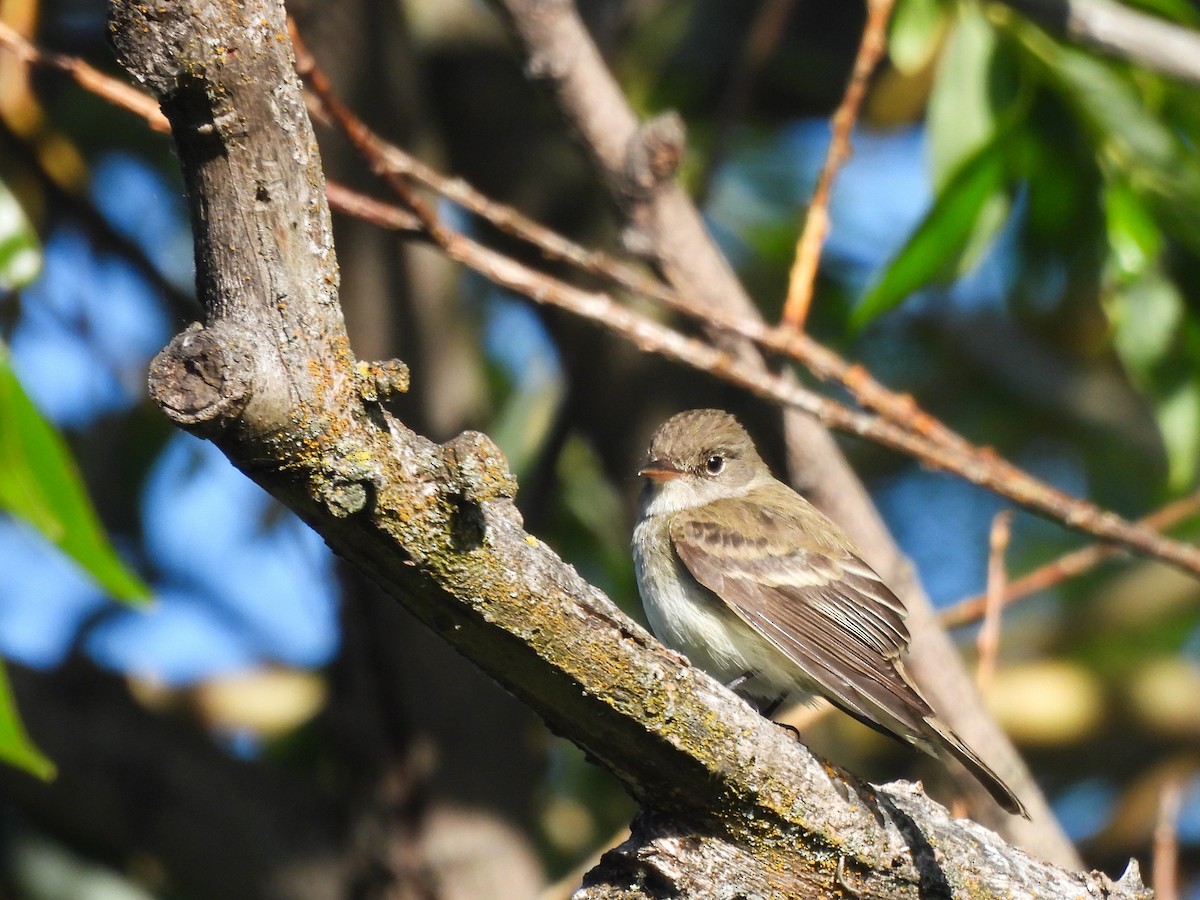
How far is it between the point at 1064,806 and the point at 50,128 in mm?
6089

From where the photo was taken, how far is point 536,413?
267 inches

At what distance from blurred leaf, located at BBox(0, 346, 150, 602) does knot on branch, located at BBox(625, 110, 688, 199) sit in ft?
5.79

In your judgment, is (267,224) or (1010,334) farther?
(1010,334)

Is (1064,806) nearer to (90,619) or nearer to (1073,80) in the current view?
(1073,80)

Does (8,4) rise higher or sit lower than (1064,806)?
lower

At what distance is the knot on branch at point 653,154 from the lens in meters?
3.99

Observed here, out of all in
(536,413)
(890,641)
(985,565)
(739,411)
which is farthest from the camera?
(985,565)

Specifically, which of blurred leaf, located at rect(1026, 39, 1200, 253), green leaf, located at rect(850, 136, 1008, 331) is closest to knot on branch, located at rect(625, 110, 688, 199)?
green leaf, located at rect(850, 136, 1008, 331)

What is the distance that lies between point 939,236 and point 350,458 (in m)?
2.86

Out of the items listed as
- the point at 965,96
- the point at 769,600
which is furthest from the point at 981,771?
the point at 965,96

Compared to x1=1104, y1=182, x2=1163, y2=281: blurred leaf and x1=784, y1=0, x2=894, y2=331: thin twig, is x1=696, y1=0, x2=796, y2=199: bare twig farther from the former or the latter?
x1=1104, y1=182, x2=1163, y2=281: blurred leaf

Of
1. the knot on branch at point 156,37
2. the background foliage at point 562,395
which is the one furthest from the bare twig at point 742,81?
the knot on branch at point 156,37

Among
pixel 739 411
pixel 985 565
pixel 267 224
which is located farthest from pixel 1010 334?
pixel 267 224

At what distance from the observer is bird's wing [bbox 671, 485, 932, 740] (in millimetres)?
3951
